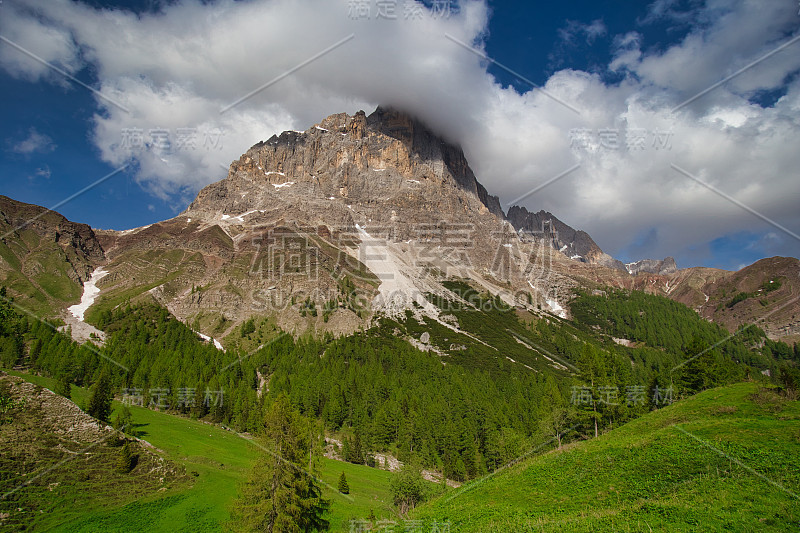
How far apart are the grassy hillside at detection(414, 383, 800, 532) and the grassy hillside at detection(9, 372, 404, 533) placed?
16.4 meters

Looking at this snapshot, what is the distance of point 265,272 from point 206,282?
26778 mm

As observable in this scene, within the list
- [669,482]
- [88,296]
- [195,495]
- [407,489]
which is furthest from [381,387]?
[88,296]

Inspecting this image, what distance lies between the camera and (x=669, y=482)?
17812mm

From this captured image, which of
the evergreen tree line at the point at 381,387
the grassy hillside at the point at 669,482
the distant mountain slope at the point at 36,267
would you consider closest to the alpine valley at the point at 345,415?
the grassy hillside at the point at 669,482

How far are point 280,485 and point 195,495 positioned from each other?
13126mm

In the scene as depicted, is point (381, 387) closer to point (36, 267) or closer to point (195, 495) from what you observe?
point (195, 495)

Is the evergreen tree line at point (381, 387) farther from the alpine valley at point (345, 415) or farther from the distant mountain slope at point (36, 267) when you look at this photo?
the distant mountain slope at point (36, 267)

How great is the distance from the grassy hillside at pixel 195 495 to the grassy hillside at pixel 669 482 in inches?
645

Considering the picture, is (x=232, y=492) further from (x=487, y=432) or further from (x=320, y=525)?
(x=487, y=432)

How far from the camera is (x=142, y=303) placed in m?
151

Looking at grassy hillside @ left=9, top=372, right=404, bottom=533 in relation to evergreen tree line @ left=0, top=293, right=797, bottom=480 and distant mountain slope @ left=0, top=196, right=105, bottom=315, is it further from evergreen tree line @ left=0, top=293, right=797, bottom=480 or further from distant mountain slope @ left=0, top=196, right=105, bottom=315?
distant mountain slope @ left=0, top=196, right=105, bottom=315

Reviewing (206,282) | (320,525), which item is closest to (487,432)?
(320,525)

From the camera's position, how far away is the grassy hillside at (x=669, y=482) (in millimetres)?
14141

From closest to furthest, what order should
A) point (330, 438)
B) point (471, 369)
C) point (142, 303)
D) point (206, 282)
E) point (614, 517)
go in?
point (614, 517) → point (330, 438) → point (471, 369) → point (142, 303) → point (206, 282)
